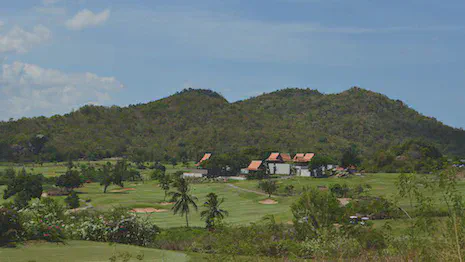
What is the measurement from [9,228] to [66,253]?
340cm

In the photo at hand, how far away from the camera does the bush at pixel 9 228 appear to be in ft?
78.3

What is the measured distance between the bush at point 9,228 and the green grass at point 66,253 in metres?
0.85

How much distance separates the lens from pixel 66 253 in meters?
23.2

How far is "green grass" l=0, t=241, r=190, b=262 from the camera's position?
69.4 feet

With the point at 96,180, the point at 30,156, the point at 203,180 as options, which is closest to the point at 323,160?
the point at 203,180

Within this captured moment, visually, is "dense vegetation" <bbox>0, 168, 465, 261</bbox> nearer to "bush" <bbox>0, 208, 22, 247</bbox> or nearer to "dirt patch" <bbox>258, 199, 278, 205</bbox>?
"bush" <bbox>0, 208, 22, 247</bbox>

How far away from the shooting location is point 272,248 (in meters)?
19.7

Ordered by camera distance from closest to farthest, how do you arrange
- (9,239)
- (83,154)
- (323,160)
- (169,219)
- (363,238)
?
(9,239), (363,238), (169,219), (323,160), (83,154)

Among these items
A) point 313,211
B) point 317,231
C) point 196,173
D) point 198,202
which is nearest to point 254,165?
point 196,173

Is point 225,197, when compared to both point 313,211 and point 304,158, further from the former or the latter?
point 313,211

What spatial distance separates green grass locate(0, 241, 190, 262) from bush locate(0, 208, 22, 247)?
2.78 feet

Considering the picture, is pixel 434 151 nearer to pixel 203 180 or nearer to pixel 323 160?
pixel 323 160

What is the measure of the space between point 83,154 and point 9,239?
174562mm

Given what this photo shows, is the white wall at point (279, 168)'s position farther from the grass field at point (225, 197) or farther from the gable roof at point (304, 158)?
the grass field at point (225, 197)
